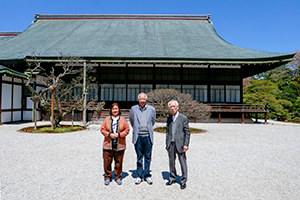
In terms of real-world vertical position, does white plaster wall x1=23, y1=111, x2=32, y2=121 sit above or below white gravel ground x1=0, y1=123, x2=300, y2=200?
above

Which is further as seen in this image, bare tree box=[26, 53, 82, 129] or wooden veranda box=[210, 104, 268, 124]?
wooden veranda box=[210, 104, 268, 124]

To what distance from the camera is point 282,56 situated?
13.1 meters

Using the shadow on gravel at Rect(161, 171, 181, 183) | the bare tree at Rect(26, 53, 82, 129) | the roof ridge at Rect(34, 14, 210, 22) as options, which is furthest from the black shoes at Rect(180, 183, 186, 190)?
the roof ridge at Rect(34, 14, 210, 22)

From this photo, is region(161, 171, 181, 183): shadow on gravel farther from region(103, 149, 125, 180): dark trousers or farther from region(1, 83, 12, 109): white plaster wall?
region(1, 83, 12, 109): white plaster wall

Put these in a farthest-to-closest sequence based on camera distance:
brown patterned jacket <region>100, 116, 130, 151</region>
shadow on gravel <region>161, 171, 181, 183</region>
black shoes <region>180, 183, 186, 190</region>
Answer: shadow on gravel <region>161, 171, 181, 183</region>, brown patterned jacket <region>100, 116, 130, 151</region>, black shoes <region>180, 183, 186, 190</region>

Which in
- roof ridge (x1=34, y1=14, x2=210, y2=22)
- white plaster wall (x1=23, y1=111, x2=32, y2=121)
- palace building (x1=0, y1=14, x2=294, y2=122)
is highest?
roof ridge (x1=34, y1=14, x2=210, y2=22)

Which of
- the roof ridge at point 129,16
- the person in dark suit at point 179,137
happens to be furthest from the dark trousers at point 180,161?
the roof ridge at point 129,16

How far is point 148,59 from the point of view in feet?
43.8

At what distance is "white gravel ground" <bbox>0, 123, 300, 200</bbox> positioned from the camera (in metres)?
3.07

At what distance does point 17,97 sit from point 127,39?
9459mm

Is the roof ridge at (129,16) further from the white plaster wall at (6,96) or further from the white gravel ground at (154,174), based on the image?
the white gravel ground at (154,174)

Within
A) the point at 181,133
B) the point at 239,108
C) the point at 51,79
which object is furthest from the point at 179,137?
the point at 239,108

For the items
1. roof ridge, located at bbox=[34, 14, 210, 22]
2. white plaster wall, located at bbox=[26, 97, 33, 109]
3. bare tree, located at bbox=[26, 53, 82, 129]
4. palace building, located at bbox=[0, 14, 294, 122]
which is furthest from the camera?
roof ridge, located at bbox=[34, 14, 210, 22]

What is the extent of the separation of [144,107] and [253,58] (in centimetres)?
1247
